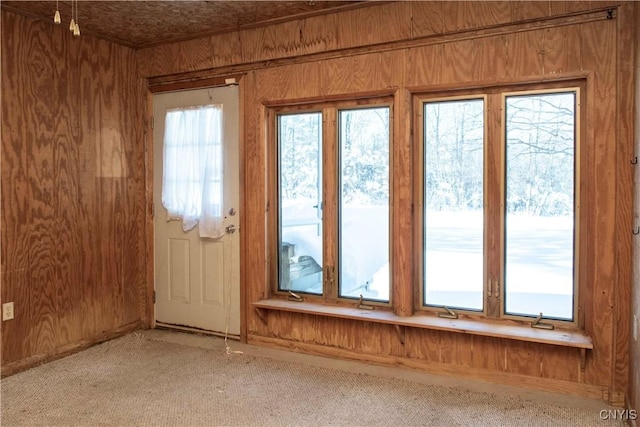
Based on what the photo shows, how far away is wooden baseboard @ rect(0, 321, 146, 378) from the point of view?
3.20 m

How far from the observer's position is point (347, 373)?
319 cm

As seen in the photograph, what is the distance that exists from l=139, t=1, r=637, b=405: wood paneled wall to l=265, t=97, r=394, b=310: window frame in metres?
0.07

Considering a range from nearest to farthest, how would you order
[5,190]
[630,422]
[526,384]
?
[630,422] → [526,384] → [5,190]

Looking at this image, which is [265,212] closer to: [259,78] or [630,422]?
[259,78]

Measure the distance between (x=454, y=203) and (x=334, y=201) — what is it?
0.85 metres

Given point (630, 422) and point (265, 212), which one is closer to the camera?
point (630, 422)

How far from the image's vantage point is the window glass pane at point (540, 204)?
286 centimetres

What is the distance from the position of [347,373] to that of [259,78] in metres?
2.25

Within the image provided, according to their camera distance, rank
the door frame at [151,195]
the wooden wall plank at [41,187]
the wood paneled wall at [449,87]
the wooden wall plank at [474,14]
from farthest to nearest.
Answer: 1. the door frame at [151,195]
2. the wooden wall plank at [41,187]
3. the wooden wall plank at [474,14]
4. the wood paneled wall at [449,87]

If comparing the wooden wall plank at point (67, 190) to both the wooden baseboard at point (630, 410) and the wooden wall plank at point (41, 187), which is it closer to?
the wooden wall plank at point (41, 187)

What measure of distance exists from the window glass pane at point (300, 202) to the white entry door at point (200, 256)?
39 centimetres

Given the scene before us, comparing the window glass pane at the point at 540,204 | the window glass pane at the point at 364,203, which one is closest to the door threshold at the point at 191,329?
the window glass pane at the point at 364,203

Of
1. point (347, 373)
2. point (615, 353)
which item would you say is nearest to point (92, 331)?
point (347, 373)

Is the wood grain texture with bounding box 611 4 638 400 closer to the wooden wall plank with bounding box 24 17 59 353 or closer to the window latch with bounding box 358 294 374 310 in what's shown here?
the window latch with bounding box 358 294 374 310
